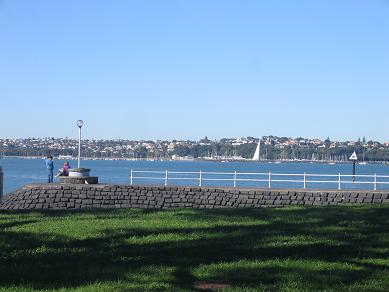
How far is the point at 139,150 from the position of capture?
7638 inches

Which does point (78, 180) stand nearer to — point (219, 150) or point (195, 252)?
point (195, 252)

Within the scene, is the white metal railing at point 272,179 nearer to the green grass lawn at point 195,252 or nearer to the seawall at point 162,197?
the seawall at point 162,197

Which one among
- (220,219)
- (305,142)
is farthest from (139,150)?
(220,219)

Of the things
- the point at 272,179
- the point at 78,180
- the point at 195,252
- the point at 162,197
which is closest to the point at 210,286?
the point at 195,252

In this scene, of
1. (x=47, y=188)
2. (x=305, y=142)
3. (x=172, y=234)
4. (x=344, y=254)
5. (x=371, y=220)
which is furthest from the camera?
(x=305, y=142)

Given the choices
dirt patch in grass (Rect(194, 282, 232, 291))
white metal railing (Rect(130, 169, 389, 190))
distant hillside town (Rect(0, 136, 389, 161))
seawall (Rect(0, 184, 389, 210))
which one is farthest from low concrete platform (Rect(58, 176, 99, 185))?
distant hillside town (Rect(0, 136, 389, 161))

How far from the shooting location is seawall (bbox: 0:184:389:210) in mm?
30172

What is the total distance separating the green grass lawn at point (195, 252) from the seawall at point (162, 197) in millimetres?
14083

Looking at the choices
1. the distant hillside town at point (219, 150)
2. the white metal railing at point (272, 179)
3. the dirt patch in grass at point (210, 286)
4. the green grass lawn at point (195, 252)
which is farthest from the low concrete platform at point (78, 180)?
the distant hillside town at point (219, 150)

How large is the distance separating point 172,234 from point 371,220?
4.49 metres

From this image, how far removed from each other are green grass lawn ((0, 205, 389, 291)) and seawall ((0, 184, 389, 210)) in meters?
14.1

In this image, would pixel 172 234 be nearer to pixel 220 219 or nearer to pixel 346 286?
pixel 220 219

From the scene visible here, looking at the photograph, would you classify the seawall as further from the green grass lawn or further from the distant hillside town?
the distant hillside town

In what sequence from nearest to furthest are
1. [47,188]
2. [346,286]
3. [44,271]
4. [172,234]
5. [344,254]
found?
1. [346,286]
2. [44,271]
3. [344,254]
4. [172,234]
5. [47,188]
